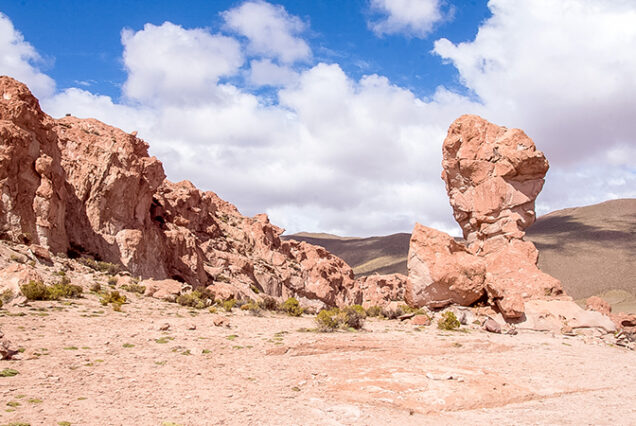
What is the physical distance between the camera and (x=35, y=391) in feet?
28.4

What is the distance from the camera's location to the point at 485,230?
86.4 feet

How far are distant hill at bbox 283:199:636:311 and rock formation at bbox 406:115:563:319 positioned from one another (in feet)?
119

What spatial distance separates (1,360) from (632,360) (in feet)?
59.0

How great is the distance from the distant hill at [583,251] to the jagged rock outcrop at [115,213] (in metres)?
41.5

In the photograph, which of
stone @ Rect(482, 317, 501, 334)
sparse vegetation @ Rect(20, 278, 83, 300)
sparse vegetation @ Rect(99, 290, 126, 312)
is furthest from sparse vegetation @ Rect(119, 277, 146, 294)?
stone @ Rect(482, 317, 501, 334)

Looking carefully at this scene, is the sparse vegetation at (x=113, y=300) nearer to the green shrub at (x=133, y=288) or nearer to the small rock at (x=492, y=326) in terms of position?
the green shrub at (x=133, y=288)

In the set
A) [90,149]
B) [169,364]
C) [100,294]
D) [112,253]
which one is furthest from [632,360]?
[90,149]

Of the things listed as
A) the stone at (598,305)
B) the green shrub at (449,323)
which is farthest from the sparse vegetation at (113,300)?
the stone at (598,305)

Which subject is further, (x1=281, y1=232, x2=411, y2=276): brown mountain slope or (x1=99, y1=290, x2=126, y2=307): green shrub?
(x1=281, y1=232, x2=411, y2=276): brown mountain slope

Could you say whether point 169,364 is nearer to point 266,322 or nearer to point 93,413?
point 93,413

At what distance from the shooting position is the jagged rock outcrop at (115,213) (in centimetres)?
2372

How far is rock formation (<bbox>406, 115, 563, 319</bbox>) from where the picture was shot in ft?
72.5

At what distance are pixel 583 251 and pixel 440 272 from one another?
7623 centimetres

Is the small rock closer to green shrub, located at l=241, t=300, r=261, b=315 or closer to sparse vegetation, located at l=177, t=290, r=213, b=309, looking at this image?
green shrub, located at l=241, t=300, r=261, b=315
